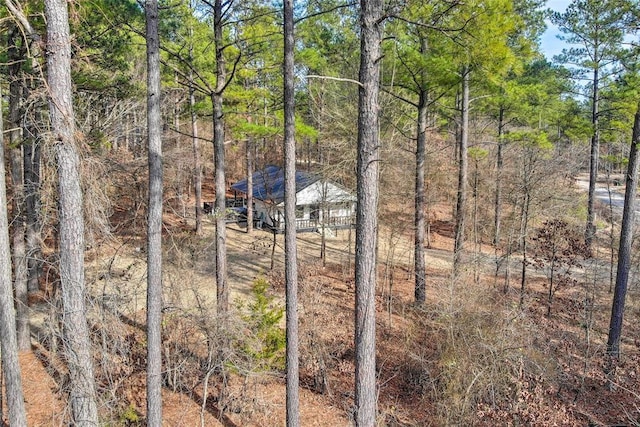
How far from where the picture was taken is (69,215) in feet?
17.6

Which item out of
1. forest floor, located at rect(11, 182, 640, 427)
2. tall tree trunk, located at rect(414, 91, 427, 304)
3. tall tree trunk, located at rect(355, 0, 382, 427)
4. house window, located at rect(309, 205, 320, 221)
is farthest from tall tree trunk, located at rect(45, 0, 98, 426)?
house window, located at rect(309, 205, 320, 221)

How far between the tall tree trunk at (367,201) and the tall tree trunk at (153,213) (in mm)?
3134

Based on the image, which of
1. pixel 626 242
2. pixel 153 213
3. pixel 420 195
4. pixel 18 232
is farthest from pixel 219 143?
pixel 626 242

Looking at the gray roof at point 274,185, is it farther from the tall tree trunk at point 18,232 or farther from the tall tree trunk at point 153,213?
the tall tree trunk at point 153,213

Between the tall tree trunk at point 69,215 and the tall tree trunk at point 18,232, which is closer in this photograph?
the tall tree trunk at point 69,215

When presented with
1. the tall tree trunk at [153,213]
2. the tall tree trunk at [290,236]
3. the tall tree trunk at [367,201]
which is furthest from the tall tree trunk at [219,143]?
the tall tree trunk at [367,201]

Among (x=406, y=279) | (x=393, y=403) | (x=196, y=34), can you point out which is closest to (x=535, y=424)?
(x=393, y=403)

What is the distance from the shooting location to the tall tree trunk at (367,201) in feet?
18.4

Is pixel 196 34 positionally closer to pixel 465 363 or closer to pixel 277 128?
pixel 277 128

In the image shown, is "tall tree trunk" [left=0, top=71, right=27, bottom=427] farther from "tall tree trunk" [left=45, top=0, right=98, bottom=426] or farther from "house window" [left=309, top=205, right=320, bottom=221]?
"house window" [left=309, top=205, right=320, bottom=221]

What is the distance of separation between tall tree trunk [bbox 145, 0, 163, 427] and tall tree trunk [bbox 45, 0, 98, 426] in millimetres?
1142

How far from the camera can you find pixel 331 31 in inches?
683

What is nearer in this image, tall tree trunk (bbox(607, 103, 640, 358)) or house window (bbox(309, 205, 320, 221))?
tall tree trunk (bbox(607, 103, 640, 358))

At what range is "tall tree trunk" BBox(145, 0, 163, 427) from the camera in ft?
21.3
